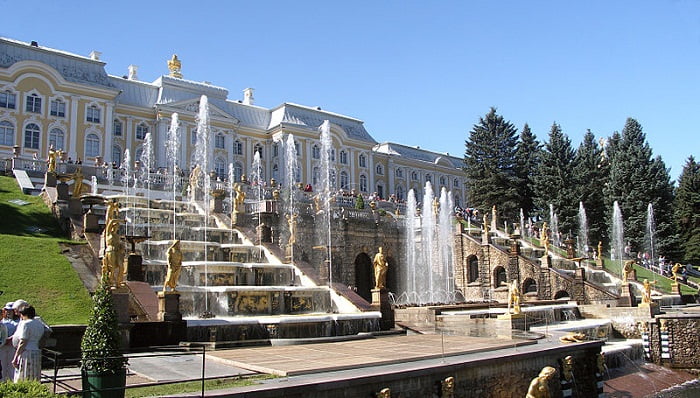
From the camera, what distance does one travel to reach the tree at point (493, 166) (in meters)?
58.9

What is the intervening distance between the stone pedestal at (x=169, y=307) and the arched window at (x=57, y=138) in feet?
125

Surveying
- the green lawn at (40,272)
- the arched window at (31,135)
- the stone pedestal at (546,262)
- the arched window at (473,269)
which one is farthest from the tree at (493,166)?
the green lawn at (40,272)

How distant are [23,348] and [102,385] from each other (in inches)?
55.1

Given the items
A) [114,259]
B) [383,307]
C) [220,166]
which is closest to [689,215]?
[220,166]

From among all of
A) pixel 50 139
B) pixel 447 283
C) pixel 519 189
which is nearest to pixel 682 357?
pixel 447 283

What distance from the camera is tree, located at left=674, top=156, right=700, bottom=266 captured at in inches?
2004

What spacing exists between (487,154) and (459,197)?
966 inches

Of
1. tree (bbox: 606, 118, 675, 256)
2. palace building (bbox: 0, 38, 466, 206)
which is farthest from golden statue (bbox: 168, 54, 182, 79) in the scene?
tree (bbox: 606, 118, 675, 256)

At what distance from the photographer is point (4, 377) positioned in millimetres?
8930

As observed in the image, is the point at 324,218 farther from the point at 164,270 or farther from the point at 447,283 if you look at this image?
the point at 164,270

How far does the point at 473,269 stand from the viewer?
131ft

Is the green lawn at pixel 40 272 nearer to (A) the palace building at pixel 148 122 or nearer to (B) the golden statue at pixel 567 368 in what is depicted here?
(B) the golden statue at pixel 567 368

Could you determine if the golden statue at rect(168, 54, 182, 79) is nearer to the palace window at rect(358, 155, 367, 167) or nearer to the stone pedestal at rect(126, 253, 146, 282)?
the palace window at rect(358, 155, 367, 167)

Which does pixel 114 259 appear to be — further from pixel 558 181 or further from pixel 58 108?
pixel 558 181
